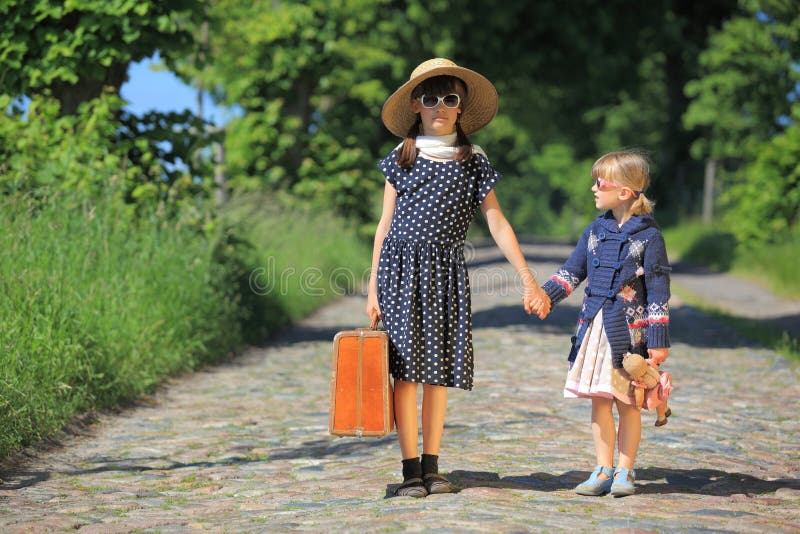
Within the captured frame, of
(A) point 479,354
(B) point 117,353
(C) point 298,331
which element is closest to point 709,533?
(B) point 117,353

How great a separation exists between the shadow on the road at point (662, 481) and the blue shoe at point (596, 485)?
0.14 meters

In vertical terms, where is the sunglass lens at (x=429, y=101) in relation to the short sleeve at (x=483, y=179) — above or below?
above

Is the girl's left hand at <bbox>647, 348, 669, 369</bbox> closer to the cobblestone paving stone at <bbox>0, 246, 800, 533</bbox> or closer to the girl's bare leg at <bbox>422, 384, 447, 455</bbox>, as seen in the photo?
the cobblestone paving stone at <bbox>0, 246, 800, 533</bbox>

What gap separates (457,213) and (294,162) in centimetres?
1648

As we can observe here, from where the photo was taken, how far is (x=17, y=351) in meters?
6.34

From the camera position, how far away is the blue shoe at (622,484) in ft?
16.5

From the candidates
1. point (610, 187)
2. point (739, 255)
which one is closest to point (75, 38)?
point (610, 187)

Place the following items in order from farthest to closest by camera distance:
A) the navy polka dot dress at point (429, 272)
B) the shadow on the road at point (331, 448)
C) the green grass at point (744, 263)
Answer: the green grass at point (744, 263)
the shadow on the road at point (331, 448)
the navy polka dot dress at point (429, 272)

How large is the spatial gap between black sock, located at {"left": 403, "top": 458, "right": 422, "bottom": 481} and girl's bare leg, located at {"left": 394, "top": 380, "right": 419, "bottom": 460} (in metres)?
0.02

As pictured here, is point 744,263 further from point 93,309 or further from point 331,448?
point 331,448

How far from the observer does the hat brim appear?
5191mm

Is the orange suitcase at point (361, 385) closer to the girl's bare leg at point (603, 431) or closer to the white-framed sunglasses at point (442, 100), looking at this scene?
the girl's bare leg at point (603, 431)

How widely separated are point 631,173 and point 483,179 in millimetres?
665

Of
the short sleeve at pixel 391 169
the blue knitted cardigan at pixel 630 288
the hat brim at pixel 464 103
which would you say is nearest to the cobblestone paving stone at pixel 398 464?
the blue knitted cardigan at pixel 630 288
